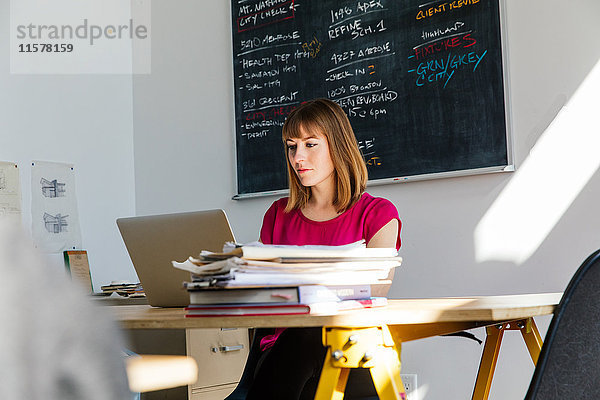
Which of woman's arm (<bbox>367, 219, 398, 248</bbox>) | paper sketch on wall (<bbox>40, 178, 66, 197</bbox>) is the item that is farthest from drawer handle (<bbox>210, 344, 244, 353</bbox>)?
paper sketch on wall (<bbox>40, 178, 66, 197</bbox>)

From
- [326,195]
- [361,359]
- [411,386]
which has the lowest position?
[411,386]

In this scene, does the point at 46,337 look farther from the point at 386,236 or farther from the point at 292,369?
the point at 386,236

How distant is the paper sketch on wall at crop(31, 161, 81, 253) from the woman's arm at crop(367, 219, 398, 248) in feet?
6.29

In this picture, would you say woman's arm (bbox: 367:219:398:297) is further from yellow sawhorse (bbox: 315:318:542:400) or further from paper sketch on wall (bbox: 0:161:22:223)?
paper sketch on wall (bbox: 0:161:22:223)

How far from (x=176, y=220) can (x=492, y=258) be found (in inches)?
54.2

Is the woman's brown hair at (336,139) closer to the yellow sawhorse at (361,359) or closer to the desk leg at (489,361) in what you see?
the desk leg at (489,361)

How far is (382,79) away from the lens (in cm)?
284

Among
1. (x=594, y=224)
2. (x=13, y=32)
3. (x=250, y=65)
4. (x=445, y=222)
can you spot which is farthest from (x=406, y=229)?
(x=13, y=32)

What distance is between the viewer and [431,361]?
2.64 m

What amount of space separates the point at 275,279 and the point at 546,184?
1.59 meters

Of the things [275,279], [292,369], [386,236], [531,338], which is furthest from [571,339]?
[386,236]

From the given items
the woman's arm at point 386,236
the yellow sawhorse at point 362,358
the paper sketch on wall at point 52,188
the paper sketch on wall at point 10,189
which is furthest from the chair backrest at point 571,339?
the paper sketch on wall at point 52,188

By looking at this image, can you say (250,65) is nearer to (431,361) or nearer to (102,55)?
(102,55)

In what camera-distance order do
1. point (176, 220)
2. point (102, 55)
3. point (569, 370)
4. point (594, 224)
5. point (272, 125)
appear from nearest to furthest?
point (569, 370) < point (176, 220) < point (594, 224) < point (272, 125) < point (102, 55)
